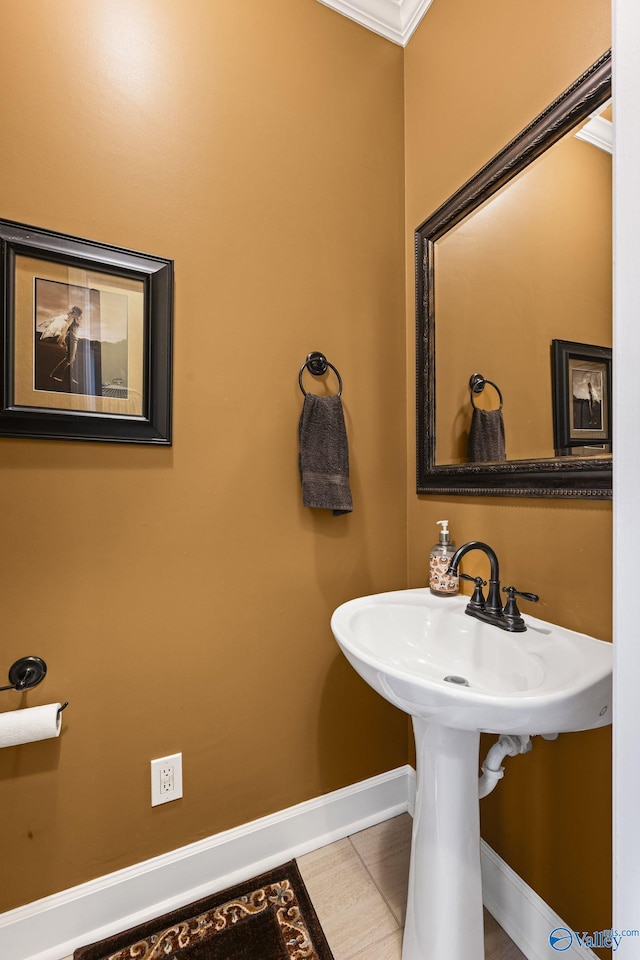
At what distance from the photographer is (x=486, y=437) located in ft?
3.74

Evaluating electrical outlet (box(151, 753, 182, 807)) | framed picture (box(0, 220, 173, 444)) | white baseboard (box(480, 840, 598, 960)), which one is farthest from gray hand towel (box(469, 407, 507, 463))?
electrical outlet (box(151, 753, 182, 807))

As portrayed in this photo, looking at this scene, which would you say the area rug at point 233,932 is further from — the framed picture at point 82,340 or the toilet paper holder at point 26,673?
the framed picture at point 82,340

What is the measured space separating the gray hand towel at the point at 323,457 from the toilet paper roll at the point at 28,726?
78cm

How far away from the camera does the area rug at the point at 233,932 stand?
0.98 meters

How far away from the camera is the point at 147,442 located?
1.08 meters

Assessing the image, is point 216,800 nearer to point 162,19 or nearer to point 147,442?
point 147,442

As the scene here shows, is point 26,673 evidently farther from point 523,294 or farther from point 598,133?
point 598,133

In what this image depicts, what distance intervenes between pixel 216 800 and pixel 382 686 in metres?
0.77

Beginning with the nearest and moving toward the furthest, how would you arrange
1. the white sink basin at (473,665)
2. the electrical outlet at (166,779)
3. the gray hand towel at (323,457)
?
the white sink basin at (473,665), the electrical outlet at (166,779), the gray hand towel at (323,457)

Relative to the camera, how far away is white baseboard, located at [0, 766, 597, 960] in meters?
0.97

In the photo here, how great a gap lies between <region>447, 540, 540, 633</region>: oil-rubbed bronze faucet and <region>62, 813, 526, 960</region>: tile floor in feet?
2.54

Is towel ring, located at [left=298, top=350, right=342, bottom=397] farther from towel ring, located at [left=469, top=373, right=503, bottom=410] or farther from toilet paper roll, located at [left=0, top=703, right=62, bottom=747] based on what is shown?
toilet paper roll, located at [left=0, top=703, right=62, bottom=747]

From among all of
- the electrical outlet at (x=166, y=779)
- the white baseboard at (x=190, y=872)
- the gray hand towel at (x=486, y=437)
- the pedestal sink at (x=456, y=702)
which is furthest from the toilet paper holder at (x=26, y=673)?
the gray hand towel at (x=486, y=437)

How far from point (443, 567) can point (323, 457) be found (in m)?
0.46
